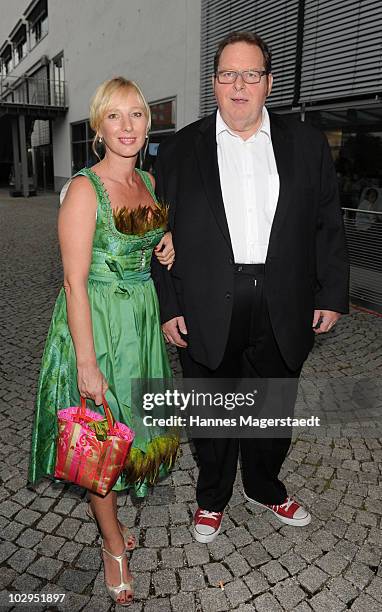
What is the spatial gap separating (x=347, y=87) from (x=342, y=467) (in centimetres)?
624

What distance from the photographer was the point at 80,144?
20.5 m

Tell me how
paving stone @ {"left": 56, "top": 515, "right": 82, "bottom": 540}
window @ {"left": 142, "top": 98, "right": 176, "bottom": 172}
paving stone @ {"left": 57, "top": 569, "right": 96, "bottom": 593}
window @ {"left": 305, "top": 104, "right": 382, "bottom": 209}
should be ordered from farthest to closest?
window @ {"left": 142, "top": 98, "right": 176, "bottom": 172} → window @ {"left": 305, "top": 104, "right": 382, "bottom": 209} → paving stone @ {"left": 56, "top": 515, "right": 82, "bottom": 540} → paving stone @ {"left": 57, "top": 569, "right": 96, "bottom": 593}

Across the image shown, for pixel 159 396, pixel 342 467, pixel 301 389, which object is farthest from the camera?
pixel 301 389

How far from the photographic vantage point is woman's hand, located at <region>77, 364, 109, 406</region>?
1885mm

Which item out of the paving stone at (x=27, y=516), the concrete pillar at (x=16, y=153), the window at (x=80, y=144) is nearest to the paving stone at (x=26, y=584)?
the paving stone at (x=27, y=516)

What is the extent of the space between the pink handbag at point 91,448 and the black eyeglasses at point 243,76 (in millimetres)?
1451

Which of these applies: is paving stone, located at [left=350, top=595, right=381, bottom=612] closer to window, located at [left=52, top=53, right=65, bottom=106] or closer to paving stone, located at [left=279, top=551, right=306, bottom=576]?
paving stone, located at [left=279, top=551, right=306, bottom=576]

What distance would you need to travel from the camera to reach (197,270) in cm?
214

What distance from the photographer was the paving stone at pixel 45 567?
2.16m

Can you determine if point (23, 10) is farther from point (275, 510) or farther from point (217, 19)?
point (275, 510)

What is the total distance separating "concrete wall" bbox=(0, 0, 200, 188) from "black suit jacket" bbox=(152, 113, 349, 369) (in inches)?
395

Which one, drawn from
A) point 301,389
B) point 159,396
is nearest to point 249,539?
point 159,396

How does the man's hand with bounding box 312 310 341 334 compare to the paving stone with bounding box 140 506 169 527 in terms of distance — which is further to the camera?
the paving stone with bounding box 140 506 169 527

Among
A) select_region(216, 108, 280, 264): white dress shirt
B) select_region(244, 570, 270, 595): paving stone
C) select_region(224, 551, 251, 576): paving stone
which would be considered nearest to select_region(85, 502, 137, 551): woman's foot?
select_region(224, 551, 251, 576): paving stone
